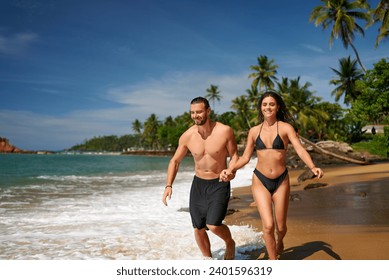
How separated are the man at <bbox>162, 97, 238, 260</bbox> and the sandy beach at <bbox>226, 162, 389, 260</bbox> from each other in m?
1.11

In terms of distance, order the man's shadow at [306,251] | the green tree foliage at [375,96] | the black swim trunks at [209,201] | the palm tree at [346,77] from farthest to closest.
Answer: the palm tree at [346,77]
the green tree foliage at [375,96]
the man's shadow at [306,251]
the black swim trunks at [209,201]

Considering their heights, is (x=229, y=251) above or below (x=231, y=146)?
below

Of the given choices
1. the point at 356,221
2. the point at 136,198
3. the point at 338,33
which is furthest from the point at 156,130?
the point at 356,221

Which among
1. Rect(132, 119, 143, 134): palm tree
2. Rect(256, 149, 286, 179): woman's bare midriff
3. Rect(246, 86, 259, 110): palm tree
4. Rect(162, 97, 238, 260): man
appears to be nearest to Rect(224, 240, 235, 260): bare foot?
Rect(162, 97, 238, 260): man

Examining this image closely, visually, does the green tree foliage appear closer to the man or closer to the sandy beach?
the sandy beach

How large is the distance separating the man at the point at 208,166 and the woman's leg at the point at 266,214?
1.10 ft

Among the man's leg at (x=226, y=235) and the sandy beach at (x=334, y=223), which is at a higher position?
the man's leg at (x=226, y=235)

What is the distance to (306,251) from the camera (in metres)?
4.40

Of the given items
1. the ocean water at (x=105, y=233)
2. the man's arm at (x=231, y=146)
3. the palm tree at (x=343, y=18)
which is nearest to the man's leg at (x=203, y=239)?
the ocean water at (x=105, y=233)

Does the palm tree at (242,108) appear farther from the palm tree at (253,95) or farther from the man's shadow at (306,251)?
the man's shadow at (306,251)

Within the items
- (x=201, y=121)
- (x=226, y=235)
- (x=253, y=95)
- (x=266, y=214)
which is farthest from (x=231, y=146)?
(x=253, y=95)

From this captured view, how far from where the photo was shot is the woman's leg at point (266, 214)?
11.7 feet

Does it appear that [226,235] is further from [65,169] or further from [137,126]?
[137,126]

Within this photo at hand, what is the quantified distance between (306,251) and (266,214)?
4.09 ft
